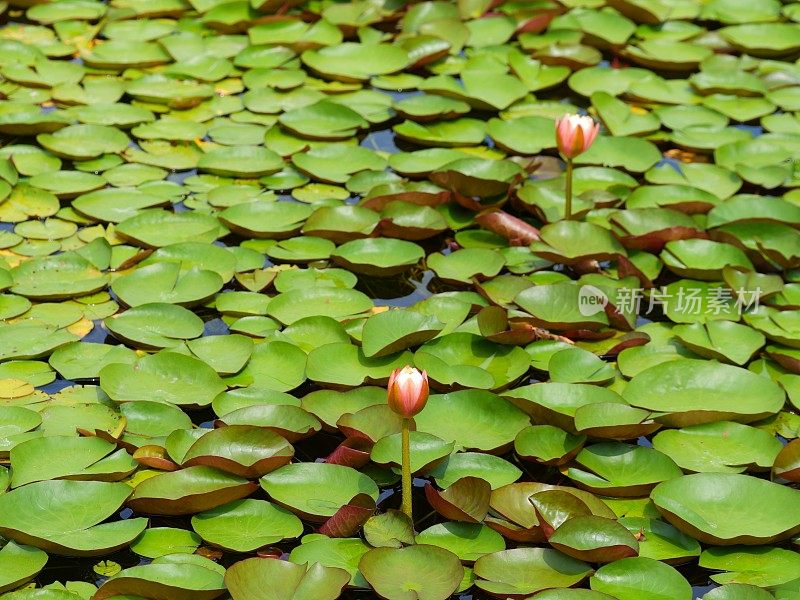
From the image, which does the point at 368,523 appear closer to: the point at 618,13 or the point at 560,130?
the point at 560,130

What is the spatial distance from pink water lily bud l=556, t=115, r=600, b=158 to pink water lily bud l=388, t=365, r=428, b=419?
4.01ft

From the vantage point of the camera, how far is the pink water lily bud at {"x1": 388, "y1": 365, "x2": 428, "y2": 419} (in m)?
1.93

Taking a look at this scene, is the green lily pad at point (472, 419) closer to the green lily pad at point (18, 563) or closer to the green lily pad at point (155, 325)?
the green lily pad at point (155, 325)

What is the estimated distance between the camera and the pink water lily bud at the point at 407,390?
1.93 meters

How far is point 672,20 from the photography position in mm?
4629

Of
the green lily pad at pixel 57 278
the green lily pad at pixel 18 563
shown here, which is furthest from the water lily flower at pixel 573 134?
the green lily pad at pixel 18 563

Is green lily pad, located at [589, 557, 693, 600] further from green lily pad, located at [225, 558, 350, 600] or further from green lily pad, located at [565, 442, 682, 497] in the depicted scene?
green lily pad, located at [225, 558, 350, 600]

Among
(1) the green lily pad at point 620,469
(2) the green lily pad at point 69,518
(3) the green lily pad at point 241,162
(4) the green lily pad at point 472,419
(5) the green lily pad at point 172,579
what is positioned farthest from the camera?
(3) the green lily pad at point 241,162

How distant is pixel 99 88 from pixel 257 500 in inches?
90.7

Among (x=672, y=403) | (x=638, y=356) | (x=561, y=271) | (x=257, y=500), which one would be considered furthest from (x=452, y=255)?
(x=257, y=500)

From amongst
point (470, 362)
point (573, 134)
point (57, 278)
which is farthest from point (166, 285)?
point (573, 134)

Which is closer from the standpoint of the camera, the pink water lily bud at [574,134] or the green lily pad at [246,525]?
the green lily pad at [246,525]

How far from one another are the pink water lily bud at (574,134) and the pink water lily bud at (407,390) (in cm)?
122

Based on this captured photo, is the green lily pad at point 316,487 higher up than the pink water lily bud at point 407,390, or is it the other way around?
the pink water lily bud at point 407,390
